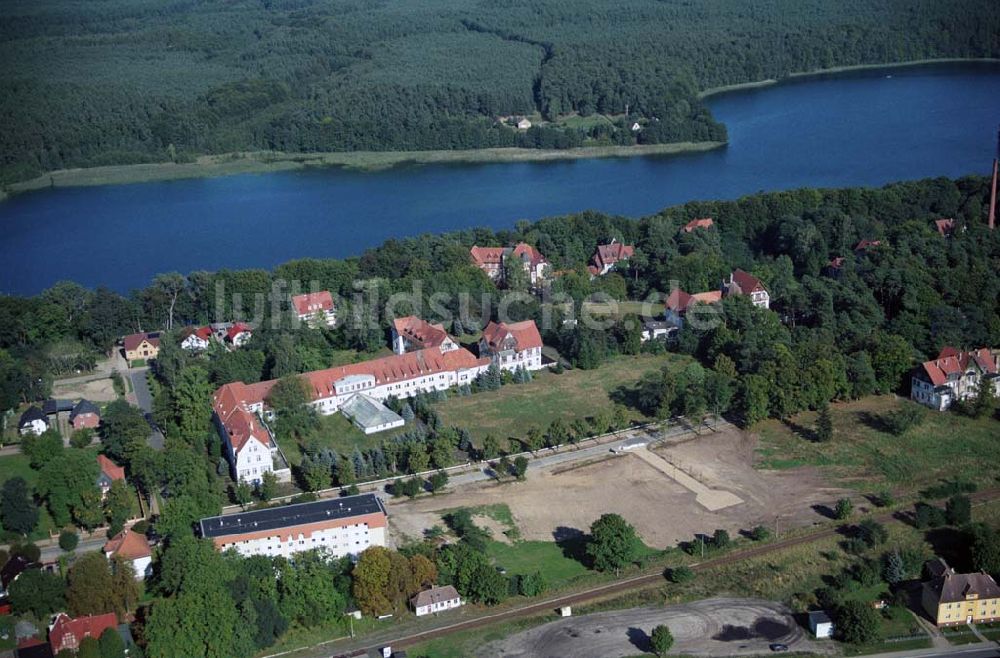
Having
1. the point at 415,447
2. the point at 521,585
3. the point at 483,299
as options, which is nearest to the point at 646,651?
the point at 521,585

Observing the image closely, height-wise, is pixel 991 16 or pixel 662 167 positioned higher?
pixel 991 16

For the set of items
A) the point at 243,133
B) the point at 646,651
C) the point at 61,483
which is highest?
the point at 243,133

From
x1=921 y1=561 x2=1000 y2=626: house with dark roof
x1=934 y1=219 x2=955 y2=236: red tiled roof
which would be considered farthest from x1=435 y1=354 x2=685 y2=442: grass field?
x1=934 y1=219 x2=955 y2=236: red tiled roof

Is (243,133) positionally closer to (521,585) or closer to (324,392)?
(324,392)

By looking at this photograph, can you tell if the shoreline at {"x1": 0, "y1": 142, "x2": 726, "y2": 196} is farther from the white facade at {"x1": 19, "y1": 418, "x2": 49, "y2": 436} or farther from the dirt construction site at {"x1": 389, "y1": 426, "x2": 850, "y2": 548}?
the dirt construction site at {"x1": 389, "y1": 426, "x2": 850, "y2": 548}

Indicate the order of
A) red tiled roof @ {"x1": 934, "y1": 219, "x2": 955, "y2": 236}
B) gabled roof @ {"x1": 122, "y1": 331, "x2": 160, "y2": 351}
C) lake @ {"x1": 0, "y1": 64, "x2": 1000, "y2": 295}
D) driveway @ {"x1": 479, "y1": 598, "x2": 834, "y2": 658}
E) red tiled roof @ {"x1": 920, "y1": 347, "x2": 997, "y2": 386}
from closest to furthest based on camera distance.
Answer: driveway @ {"x1": 479, "y1": 598, "x2": 834, "y2": 658}, red tiled roof @ {"x1": 920, "y1": 347, "x2": 997, "y2": 386}, gabled roof @ {"x1": 122, "y1": 331, "x2": 160, "y2": 351}, red tiled roof @ {"x1": 934, "y1": 219, "x2": 955, "y2": 236}, lake @ {"x1": 0, "y1": 64, "x2": 1000, "y2": 295}

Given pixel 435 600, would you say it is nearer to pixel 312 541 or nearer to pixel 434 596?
pixel 434 596
